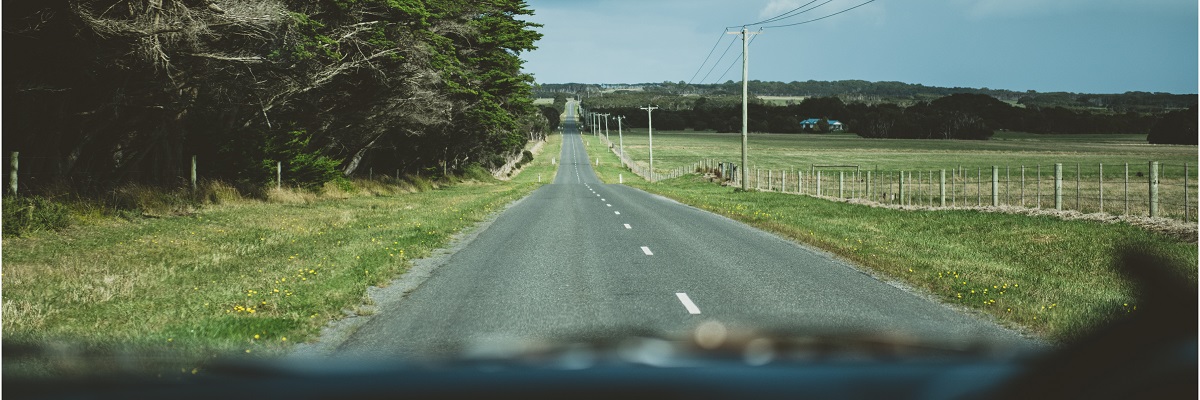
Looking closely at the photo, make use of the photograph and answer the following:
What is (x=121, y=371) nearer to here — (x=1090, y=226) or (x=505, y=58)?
(x=1090, y=226)

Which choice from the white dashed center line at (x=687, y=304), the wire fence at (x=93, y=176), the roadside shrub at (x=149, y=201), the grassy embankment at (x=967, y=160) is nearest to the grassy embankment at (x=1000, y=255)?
the white dashed center line at (x=687, y=304)

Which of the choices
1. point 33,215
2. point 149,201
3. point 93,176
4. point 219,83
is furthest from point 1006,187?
point 33,215

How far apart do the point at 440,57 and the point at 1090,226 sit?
26.6 meters

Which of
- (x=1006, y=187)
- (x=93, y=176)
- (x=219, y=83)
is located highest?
(x=219, y=83)

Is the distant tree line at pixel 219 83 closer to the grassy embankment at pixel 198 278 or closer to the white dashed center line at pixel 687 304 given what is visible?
the grassy embankment at pixel 198 278

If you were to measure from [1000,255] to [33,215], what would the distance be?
15030 mm

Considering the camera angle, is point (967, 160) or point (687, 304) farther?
point (967, 160)

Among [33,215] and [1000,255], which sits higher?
[33,215]

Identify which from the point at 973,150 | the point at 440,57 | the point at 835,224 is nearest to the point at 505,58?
the point at 440,57

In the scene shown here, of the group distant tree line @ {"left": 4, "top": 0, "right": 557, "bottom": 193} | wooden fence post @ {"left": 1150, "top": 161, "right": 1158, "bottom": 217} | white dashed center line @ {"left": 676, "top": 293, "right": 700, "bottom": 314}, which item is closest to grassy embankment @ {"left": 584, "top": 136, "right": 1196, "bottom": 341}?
wooden fence post @ {"left": 1150, "top": 161, "right": 1158, "bottom": 217}

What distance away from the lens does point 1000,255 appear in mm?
14531

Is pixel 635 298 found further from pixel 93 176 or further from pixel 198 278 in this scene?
pixel 93 176

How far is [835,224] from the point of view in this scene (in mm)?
21188

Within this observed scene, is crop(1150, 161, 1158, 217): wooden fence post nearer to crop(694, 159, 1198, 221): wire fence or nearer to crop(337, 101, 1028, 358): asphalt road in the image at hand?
crop(694, 159, 1198, 221): wire fence
